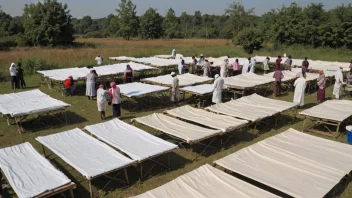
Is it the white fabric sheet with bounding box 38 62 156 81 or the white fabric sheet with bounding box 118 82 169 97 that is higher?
the white fabric sheet with bounding box 38 62 156 81

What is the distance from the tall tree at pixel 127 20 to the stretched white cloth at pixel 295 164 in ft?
158

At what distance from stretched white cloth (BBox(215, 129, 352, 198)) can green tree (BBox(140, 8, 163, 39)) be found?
48797 mm

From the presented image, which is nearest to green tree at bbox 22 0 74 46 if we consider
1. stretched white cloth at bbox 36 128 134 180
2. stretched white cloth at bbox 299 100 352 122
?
stretched white cloth at bbox 36 128 134 180

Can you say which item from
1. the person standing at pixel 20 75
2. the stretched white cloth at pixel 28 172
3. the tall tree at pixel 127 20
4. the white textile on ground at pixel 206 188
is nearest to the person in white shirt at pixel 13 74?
the person standing at pixel 20 75

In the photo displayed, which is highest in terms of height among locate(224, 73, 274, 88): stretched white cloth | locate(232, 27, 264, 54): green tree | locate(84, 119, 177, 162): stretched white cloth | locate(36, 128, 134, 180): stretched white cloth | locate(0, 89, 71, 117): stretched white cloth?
locate(232, 27, 264, 54): green tree

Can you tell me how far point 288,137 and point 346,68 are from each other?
13398 mm

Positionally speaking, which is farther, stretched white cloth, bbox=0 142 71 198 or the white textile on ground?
stretched white cloth, bbox=0 142 71 198

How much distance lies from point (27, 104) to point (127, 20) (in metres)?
45.6

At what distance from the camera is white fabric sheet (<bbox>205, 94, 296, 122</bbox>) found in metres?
9.42

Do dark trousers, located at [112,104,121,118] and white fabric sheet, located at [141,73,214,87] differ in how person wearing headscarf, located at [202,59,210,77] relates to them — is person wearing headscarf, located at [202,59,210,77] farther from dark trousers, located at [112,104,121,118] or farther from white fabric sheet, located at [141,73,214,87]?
dark trousers, located at [112,104,121,118]

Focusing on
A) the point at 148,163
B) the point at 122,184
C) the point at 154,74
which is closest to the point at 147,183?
the point at 122,184

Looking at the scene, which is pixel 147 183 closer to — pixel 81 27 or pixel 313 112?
pixel 313 112

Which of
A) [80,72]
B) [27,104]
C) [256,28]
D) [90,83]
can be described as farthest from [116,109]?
[256,28]

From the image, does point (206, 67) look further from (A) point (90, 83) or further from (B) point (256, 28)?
(B) point (256, 28)
